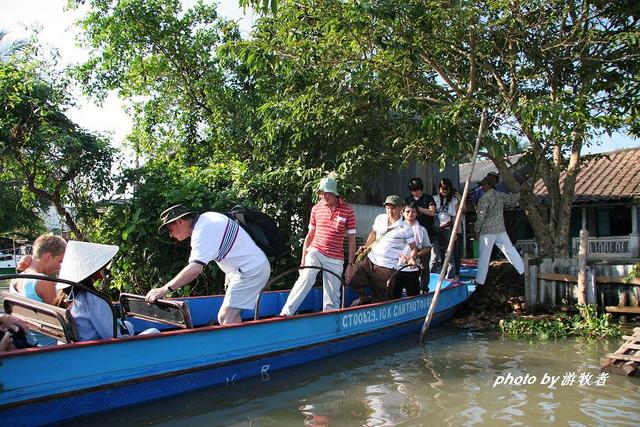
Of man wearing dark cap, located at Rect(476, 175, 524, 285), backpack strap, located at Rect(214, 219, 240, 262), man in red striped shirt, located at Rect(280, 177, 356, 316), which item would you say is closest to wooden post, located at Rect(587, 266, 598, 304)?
man wearing dark cap, located at Rect(476, 175, 524, 285)

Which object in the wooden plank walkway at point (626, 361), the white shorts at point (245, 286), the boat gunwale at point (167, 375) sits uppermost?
the white shorts at point (245, 286)

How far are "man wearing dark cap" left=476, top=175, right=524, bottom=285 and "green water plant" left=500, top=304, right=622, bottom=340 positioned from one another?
102cm

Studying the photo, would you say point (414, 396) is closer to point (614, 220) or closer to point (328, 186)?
point (328, 186)

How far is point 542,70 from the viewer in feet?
31.4

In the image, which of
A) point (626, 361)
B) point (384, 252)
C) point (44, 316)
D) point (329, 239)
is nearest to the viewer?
point (44, 316)

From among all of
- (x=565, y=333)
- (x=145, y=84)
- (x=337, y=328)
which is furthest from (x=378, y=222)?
(x=145, y=84)

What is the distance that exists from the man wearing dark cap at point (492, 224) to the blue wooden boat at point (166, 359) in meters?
2.55

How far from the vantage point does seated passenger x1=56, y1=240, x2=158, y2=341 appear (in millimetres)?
4613

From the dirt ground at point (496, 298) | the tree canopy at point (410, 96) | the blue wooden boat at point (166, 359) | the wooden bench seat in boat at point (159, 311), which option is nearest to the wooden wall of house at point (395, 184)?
the tree canopy at point (410, 96)

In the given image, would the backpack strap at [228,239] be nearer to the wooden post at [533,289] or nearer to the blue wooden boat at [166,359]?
the blue wooden boat at [166,359]

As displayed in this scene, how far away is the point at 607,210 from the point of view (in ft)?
56.7

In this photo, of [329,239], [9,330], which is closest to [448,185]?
[329,239]

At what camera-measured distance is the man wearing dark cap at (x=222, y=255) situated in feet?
16.6

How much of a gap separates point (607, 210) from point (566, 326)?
1033 cm
